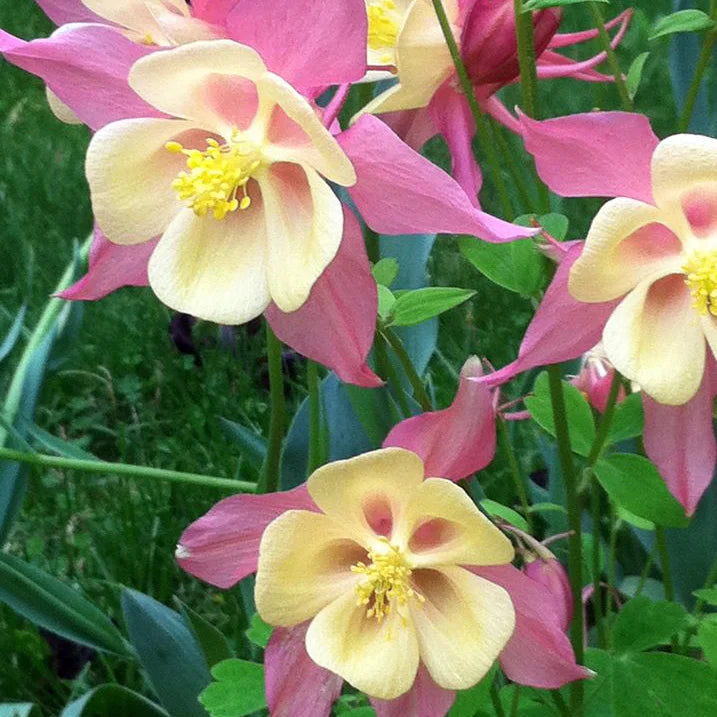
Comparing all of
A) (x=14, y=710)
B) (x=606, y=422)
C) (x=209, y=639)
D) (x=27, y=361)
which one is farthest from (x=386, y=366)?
(x=27, y=361)

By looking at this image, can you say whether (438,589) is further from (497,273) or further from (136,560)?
(136,560)

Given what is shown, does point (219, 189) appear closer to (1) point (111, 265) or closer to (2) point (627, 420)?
(1) point (111, 265)

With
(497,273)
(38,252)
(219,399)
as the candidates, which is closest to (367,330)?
(497,273)

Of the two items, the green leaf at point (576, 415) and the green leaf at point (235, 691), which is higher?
the green leaf at point (576, 415)

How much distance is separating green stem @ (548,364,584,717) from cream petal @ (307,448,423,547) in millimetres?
102

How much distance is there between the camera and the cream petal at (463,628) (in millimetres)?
649

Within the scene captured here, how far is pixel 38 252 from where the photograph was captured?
2.20m

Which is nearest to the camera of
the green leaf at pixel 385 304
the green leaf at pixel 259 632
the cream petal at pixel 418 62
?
the cream petal at pixel 418 62

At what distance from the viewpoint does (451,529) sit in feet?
2.25

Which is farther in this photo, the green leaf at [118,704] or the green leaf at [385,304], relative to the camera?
the green leaf at [118,704]

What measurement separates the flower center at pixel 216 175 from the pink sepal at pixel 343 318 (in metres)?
0.06

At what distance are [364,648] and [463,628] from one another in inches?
2.1

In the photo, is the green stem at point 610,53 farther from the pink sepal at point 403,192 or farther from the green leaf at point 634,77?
the pink sepal at point 403,192

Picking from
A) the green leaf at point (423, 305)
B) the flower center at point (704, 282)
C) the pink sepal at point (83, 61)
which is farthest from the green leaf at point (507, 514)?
the pink sepal at point (83, 61)
